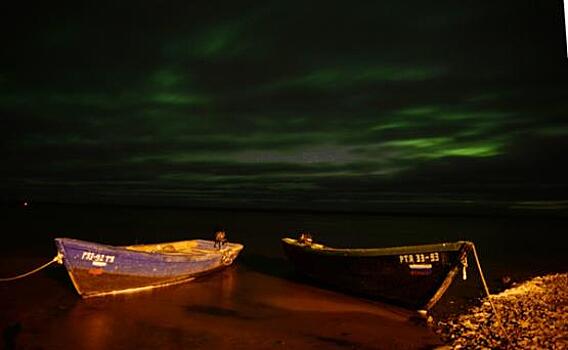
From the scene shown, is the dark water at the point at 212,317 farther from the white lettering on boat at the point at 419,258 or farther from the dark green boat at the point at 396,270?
the white lettering on boat at the point at 419,258

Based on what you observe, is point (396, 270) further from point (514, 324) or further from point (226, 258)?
point (226, 258)

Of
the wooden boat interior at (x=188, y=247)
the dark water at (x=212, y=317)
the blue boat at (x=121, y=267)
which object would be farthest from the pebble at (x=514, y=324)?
the wooden boat interior at (x=188, y=247)

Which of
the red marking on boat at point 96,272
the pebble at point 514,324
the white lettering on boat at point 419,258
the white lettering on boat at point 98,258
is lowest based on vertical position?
the pebble at point 514,324

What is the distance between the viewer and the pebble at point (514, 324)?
923cm

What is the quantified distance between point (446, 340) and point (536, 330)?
2.39 m

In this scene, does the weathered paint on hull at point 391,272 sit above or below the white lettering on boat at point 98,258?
below

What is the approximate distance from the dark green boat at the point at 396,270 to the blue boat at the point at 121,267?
4.56 m

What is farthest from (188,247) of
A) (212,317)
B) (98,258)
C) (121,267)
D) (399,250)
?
(399,250)

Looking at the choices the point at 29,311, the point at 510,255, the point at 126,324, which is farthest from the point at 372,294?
the point at 510,255

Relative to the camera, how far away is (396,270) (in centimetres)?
1179

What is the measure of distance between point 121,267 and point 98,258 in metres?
0.93

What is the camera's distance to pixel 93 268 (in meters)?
12.2

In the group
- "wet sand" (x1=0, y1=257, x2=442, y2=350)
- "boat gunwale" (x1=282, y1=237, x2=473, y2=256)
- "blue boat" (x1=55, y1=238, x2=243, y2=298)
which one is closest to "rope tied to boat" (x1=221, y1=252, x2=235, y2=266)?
"blue boat" (x1=55, y1=238, x2=243, y2=298)

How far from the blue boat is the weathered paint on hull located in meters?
4.53
